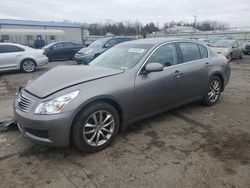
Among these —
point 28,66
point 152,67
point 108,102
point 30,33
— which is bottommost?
point 28,66

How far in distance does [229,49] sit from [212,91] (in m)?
11.1

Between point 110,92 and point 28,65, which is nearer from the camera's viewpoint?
point 110,92

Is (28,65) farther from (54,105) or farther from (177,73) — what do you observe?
(54,105)

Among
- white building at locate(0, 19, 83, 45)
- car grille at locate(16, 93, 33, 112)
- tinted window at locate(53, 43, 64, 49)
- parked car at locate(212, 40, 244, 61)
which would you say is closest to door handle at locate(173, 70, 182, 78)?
car grille at locate(16, 93, 33, 112)

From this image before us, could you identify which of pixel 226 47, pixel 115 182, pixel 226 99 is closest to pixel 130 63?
pixel 115 182

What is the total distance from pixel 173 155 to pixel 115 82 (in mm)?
1343

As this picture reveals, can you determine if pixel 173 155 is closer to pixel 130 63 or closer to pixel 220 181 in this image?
pixel 220 181

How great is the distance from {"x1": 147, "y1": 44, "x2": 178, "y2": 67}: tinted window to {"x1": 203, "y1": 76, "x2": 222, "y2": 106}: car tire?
129 centimetres

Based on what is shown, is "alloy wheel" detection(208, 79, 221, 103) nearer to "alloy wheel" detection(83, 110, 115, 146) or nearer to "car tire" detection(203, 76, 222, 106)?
"car tire" detection(203, 76, 222, 106)

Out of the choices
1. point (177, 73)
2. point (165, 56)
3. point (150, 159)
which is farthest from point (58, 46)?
point (150, 159)

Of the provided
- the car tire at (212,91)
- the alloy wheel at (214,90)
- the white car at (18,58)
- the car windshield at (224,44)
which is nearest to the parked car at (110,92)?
the car tire at (212,91)

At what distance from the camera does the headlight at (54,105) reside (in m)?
3.09

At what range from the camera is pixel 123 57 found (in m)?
4.34

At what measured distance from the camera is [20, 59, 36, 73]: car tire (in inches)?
437
